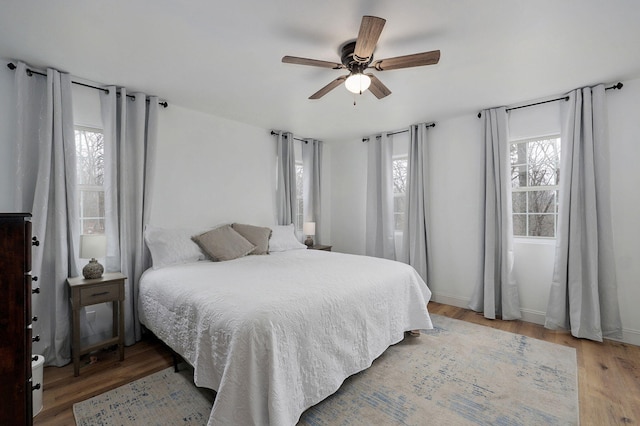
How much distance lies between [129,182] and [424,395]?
3.22 meters

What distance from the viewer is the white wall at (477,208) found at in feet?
8.89

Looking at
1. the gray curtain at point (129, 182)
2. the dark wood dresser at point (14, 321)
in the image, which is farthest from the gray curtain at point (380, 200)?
the dark wood dresser at point (14, 321)

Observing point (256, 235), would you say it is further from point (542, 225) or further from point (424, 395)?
point (542, 225)

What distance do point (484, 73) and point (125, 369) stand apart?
3977 millimetres

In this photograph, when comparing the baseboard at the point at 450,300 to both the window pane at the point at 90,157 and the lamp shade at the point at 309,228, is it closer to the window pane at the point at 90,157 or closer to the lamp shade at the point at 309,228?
the lamp shade at the point at 309,228

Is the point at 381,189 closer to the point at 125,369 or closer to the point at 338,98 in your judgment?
the point at 338,98

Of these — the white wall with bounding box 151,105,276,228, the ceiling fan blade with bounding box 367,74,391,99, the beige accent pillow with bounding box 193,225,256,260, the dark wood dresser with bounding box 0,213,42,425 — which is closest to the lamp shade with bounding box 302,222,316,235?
the white wall with bounding box 151,105,276,228

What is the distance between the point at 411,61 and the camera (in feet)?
6.17

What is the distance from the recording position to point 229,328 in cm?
150

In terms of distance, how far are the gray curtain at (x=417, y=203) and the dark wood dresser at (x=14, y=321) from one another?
3836 millimetres

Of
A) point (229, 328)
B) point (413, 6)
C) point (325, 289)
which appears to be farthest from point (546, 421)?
point (413, 6)

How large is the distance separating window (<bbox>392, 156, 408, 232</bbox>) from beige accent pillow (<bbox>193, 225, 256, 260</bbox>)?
7.90 ft

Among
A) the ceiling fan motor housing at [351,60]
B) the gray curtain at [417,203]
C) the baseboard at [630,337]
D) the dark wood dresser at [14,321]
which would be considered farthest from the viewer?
the gray curtain at [417,203]

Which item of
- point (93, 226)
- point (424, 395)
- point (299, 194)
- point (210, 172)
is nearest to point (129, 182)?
point (93, 226)
